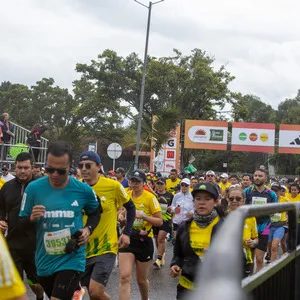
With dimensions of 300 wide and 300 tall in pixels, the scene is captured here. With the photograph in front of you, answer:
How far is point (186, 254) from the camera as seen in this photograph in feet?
14.7

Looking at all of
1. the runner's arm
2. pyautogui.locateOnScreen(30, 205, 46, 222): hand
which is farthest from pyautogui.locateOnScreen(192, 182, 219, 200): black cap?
the runner's arm

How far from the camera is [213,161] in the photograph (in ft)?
245

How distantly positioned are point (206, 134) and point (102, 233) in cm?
3227

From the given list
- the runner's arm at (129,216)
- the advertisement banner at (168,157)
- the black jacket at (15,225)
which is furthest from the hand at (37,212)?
the advertisement banner at (168,157)

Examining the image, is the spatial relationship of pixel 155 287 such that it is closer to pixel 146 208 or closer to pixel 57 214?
pixel 146 208

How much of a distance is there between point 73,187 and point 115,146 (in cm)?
1714

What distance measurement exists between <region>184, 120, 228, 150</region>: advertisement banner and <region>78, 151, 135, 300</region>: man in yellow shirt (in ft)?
104

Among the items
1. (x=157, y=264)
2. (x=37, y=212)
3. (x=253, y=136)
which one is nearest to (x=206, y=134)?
(x=253, y=136)

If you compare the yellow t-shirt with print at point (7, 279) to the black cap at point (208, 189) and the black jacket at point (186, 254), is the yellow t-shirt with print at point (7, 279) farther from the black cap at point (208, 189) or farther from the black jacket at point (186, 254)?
the black cap at point (208, 189)

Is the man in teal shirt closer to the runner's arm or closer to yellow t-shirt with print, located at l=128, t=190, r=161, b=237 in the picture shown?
the runner's arm

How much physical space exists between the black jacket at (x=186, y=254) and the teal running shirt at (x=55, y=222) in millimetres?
832

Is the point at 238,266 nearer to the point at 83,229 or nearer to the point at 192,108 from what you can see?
the point at 83,229

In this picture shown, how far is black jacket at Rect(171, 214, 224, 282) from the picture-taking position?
439cm

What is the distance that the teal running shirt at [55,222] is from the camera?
15.0 ft
